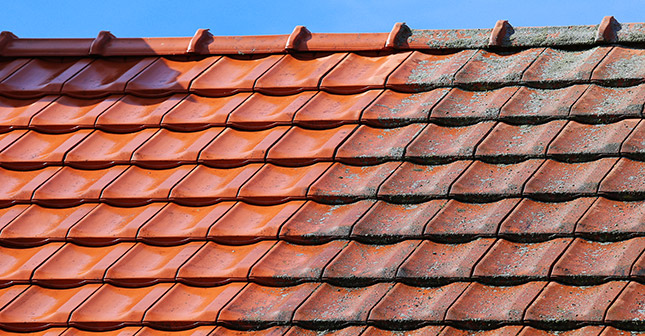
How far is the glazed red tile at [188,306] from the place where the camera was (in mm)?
2607

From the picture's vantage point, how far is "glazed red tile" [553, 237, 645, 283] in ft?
8.20

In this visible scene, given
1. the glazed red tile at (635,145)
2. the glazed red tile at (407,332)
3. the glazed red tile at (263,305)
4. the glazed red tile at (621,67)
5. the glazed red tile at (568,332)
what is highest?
the glazed red tile at (621,67)

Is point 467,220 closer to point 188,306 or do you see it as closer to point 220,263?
point 220,263

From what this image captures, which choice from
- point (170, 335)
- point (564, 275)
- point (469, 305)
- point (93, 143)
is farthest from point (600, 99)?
point (93, 143)

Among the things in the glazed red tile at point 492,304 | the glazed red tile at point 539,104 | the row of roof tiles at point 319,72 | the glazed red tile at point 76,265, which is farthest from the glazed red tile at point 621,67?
the glazed red tile at point 76,265

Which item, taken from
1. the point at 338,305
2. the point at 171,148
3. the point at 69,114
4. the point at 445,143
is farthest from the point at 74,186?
the point at 445,143

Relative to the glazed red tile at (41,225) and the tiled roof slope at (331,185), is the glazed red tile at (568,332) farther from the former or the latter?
the glazed red tile at (41,225)

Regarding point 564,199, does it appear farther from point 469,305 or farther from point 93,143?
point 93,143

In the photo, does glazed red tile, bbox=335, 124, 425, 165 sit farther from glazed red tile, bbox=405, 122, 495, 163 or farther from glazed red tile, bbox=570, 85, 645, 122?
glazed red tile, bbox=570, 85, 645, 122

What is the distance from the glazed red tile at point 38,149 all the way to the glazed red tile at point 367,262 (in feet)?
4.97

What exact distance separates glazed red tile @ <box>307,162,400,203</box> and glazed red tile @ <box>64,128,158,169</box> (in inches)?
37.0

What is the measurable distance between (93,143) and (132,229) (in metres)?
0.69

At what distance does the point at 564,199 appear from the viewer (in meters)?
2.80

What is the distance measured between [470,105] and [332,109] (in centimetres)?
64
